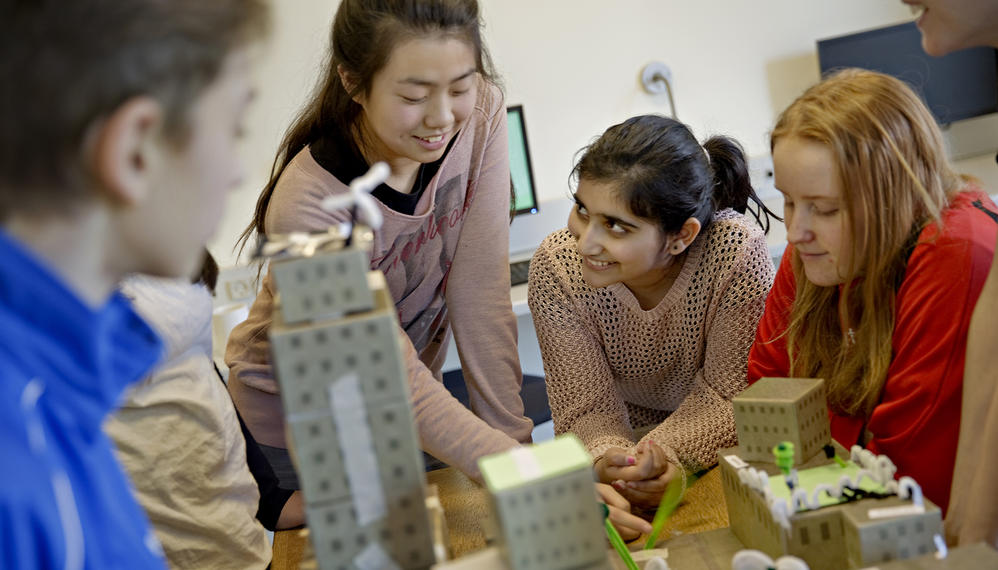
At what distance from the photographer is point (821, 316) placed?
1273 millimetres

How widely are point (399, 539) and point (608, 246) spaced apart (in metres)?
0.88

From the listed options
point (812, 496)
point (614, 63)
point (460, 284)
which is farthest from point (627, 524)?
point (614, 63)

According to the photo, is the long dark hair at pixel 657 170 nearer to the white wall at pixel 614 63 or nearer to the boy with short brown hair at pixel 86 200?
the boy with short brown hair at pixel 86 200

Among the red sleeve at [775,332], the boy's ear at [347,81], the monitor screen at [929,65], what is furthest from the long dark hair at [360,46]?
the monitor screen at [929,65]

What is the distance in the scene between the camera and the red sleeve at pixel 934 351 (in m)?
1.11

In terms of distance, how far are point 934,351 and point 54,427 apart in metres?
0.99

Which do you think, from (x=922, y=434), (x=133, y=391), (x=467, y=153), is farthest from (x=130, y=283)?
(x=922, y=434)

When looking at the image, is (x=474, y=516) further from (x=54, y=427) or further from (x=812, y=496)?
(x=54, y=427)

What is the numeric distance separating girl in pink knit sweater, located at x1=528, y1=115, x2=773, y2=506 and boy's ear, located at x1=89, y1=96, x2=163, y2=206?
961 millimetres

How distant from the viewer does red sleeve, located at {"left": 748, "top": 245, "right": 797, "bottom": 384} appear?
1.33 m

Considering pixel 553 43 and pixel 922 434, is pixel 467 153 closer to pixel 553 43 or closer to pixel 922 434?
pixel 922 434

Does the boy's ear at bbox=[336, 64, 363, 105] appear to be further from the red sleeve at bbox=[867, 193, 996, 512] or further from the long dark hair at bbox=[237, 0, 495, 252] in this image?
the red sleeve at bbox=[867, 193, 996, 512]

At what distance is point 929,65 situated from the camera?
3100mm

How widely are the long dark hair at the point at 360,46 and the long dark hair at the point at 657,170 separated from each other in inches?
9.7
